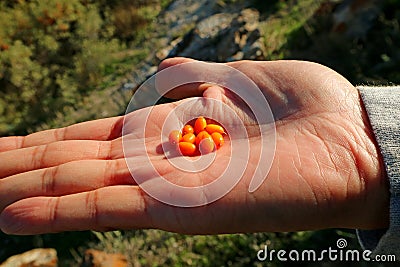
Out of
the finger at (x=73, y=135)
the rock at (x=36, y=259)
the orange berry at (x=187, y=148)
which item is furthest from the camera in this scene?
the rock at (x=36, y=259)

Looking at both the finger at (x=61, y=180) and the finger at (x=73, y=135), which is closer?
the finger at (x=61, y=180)

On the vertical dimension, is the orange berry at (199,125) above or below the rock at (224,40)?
above

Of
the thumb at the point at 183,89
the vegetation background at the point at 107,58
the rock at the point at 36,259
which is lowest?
the rock at the point at 36,259

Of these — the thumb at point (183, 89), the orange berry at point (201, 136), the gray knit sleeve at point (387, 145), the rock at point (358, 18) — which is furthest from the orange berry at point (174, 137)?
the rock at point (358, 18)

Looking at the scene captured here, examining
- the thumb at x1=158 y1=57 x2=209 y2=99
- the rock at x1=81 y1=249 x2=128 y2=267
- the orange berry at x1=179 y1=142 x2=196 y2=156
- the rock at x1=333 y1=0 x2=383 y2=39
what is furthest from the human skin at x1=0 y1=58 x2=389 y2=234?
the rock at x1=333 y1=0 x2=383 y2=39

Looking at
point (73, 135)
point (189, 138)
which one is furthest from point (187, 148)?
point (73, 135)

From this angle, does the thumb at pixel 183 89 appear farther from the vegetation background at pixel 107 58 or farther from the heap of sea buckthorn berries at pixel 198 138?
the vegetation background at pixel 107 58

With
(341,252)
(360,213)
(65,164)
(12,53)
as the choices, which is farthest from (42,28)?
(360,213)
